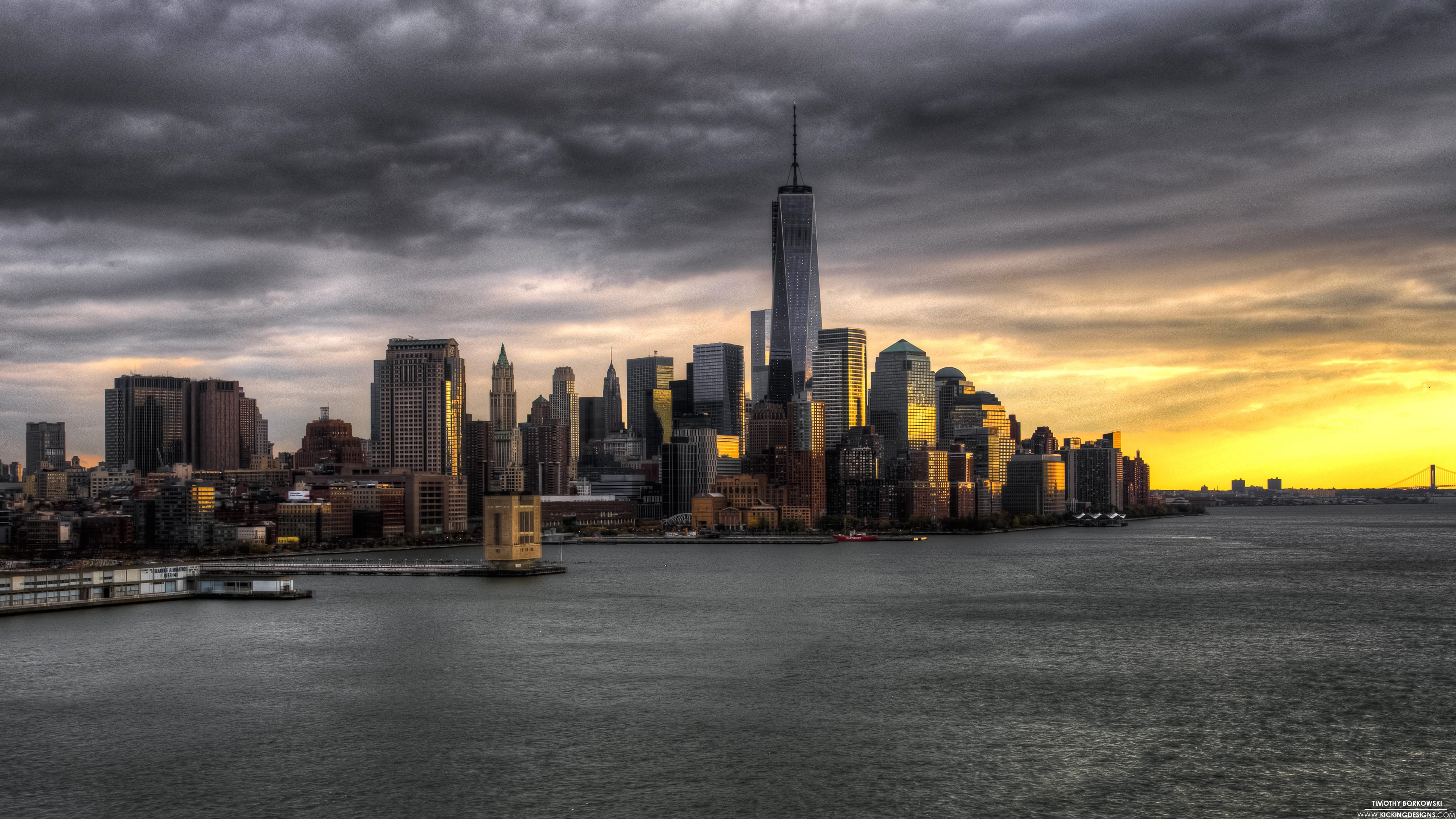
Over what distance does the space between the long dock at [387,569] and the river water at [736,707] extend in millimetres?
22747

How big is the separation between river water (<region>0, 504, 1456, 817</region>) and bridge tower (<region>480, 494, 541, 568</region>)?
948 inches

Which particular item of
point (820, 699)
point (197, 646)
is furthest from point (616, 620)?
point (820, 699)

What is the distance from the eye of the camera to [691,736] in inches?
1547

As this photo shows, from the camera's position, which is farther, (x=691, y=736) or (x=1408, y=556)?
(x=1408, y=556)

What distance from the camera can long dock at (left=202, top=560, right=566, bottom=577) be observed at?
344ft

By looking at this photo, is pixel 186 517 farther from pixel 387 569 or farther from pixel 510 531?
pixel 510 531

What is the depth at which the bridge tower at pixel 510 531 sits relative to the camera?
349 ft

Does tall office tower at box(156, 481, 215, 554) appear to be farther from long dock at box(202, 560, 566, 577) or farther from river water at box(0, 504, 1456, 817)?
river water at box(0, 504, 1456, 817)

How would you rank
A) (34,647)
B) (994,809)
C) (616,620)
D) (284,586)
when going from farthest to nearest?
(284,586) → (616,620) → (34,647) → (994,809)

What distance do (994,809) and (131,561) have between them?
4814 inches

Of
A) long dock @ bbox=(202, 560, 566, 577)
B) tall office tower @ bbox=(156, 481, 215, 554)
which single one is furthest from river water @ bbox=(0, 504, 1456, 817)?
tall office tower @ bbox=(156, 481, 215, 554)

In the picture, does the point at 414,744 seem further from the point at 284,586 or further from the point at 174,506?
the point at 174,506

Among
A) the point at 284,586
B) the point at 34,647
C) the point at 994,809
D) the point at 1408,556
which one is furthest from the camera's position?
the point at 1408,556

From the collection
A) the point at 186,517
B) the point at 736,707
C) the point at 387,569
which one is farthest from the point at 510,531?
the point at 186,517
